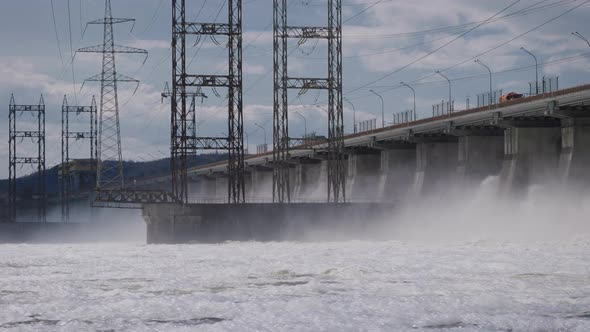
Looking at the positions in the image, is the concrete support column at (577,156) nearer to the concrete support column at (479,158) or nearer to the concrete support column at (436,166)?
the concrete support column at (479,158)

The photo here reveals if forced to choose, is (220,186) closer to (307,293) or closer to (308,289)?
(308,289)

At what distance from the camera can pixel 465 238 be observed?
67.5m

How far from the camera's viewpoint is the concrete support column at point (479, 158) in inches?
2980

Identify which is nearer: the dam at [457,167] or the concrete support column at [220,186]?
the dam at [457,167]

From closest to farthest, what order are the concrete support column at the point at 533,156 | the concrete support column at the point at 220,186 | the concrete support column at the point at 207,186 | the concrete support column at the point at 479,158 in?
the concrete support column at the point at 533,156, the concrete support column at the point at 479,158, the concrete support column at the point at 220,186, the concrete support column at the point at 207,186

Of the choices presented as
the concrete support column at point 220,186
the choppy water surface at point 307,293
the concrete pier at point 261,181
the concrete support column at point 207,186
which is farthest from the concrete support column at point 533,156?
the concrete support column at point 207,186

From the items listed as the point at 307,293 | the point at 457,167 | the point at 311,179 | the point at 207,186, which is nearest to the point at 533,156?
the point at 457,167

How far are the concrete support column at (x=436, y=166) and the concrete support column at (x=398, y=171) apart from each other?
6.75 meters

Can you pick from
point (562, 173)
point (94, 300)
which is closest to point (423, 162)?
point (562, 173)

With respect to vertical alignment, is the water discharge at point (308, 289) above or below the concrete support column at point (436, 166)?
below

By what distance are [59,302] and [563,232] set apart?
41180 millimetres

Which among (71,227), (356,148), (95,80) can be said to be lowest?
(71,227)

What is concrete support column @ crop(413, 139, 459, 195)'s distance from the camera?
270 ft

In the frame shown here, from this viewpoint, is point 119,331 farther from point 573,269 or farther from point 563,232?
point 563,232
